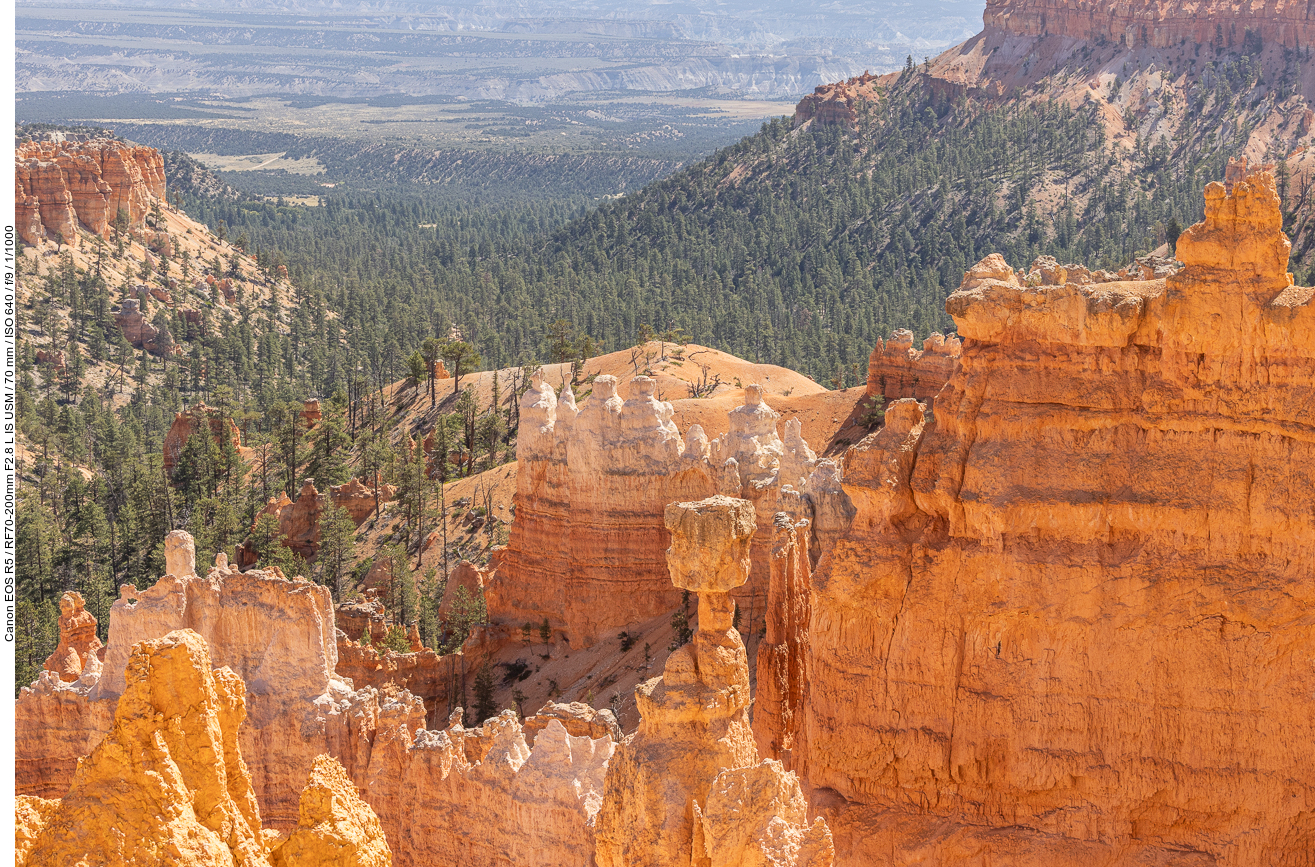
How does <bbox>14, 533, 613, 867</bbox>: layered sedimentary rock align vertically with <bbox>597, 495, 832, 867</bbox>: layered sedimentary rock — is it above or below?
below

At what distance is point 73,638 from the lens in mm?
38812

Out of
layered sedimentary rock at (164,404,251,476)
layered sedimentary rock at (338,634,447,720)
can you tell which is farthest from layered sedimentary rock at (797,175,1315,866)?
layered sedimentary rock at (164,404,251,476)

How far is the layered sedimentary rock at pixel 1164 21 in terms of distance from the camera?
162250mm

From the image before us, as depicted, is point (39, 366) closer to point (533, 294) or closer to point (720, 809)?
point (533, 294)

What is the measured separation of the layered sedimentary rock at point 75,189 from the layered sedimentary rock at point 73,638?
86935 millimetres

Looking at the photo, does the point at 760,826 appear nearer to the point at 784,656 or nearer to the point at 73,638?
the point at 784,656

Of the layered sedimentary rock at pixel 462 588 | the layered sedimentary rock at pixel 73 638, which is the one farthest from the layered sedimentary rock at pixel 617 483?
the layered sedimentary rock at pixel 73 638

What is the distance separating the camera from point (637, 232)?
177125mm

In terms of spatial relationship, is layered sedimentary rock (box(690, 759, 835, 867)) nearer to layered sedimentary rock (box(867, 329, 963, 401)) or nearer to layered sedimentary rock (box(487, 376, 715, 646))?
layered sedimentary rock (box(487, 376, 715, 646))

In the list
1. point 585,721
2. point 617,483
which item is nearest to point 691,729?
point 585,721

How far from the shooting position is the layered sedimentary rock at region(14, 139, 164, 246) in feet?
396

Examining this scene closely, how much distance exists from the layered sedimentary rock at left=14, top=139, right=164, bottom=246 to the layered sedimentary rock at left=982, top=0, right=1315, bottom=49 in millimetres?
109953

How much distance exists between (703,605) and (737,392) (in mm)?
54796

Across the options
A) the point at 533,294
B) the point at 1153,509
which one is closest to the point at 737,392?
the point at 1153,509
